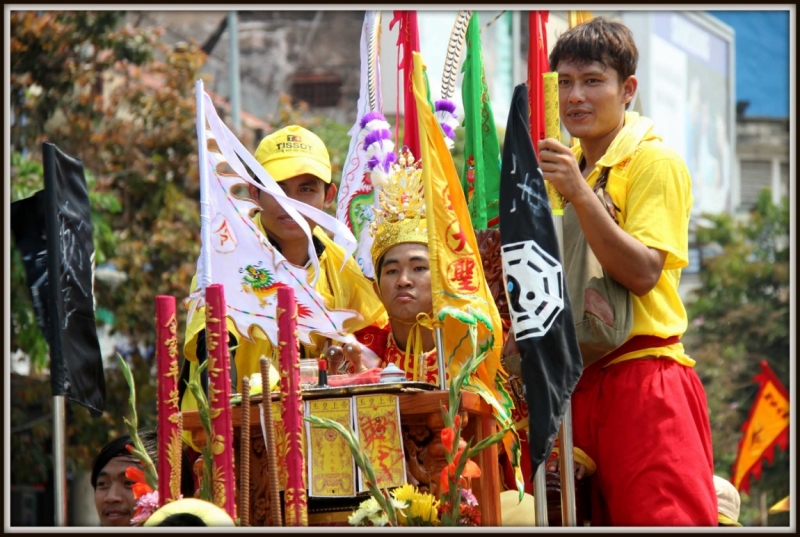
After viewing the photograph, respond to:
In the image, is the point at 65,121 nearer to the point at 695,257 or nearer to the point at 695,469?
the point at 695,469

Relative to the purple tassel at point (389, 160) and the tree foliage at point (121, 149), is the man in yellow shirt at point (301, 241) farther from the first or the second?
the tree foliage at point (121, 149)

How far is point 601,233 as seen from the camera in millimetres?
5234

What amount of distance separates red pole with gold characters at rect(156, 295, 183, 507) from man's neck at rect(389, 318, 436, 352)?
1670 mm

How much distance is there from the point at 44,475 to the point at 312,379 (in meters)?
8.25

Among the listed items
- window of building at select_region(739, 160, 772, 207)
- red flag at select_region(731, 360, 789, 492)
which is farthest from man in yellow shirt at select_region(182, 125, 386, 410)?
window of building at select_region(739, 160, 772, 207)

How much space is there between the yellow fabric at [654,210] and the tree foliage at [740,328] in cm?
1390

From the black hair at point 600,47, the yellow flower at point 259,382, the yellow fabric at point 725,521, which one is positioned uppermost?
the black hair at point 600,47

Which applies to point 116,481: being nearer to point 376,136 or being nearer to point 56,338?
point 56,338

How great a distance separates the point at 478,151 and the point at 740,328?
1466 centimetres

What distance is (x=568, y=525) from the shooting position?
498 cm

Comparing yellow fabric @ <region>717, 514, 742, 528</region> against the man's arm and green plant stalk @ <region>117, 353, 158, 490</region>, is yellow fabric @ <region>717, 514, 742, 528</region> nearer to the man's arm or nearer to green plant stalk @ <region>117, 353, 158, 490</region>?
the man's arm

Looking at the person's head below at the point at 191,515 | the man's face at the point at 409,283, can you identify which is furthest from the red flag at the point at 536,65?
the person's head below at the point at 191,515

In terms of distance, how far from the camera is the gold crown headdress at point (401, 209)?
6.23 metres

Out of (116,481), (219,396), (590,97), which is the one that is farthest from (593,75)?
(116,481)
